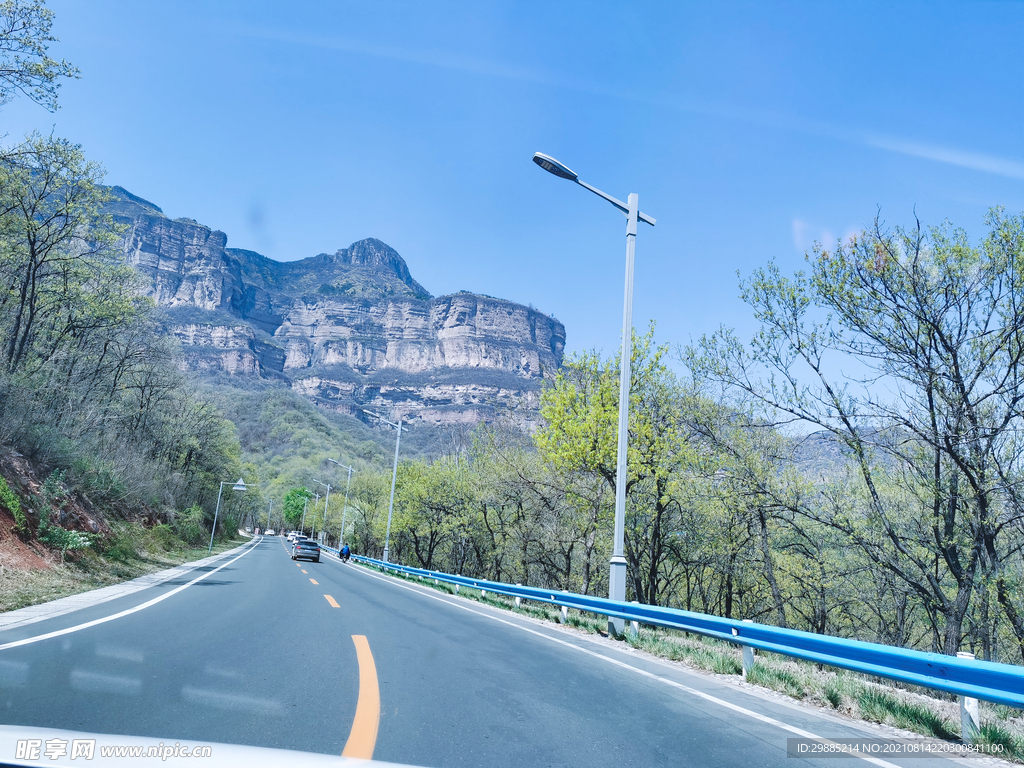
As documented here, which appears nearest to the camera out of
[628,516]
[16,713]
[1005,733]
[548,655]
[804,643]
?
[16,713]

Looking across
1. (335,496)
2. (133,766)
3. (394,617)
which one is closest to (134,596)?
(394,617)

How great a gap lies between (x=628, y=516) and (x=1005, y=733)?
1712 centimetres

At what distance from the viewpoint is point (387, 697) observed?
492 cm

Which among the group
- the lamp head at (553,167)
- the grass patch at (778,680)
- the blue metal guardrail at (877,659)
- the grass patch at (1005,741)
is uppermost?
the lamp head at (553,167)

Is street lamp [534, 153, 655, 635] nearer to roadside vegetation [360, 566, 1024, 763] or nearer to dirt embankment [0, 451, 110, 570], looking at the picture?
roadside vegetation [360, 566, 1024, 763]

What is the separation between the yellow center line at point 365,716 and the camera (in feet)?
11.7

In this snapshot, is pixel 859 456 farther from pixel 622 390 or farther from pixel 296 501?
pixel 296 501

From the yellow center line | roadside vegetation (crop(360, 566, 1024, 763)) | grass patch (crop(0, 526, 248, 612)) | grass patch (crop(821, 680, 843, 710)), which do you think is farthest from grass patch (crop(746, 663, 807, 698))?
grass patch (crop(0, 526, 248, 612))

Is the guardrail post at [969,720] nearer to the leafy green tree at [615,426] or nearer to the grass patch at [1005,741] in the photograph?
the grass patch at [1005,741]

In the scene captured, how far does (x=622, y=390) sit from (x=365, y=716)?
27.2 ft

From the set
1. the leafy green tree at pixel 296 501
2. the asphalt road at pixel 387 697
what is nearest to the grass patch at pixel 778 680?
the asphalt road at pixel 387 697

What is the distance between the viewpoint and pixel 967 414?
10312 millimetres

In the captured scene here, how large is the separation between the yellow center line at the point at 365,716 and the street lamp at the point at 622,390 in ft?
18.3

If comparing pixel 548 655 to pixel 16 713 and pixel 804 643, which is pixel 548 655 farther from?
pixel 16 713
